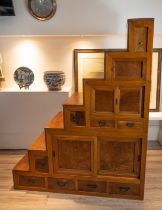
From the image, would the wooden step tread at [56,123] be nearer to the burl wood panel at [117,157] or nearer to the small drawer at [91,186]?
the burl wood panel at [117,157]

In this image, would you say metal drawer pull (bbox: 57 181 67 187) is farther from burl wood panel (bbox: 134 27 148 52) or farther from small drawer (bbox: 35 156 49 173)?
burl wood panel (bbox: 134 27 148 52)

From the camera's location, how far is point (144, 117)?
2203mm

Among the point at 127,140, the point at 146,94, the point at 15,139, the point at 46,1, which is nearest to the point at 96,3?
the point at 46,1

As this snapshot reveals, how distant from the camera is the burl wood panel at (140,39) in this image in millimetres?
2016

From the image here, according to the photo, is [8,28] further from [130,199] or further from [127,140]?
[130,199]

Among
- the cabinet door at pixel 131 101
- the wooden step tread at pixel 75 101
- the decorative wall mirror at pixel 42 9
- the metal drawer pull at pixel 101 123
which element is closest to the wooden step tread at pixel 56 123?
the wooden step tread at pixel 75 101

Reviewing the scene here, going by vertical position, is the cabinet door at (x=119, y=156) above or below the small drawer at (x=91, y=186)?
above

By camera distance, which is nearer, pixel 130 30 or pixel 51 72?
pixel 130 30

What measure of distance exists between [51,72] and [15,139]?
1.22 meters

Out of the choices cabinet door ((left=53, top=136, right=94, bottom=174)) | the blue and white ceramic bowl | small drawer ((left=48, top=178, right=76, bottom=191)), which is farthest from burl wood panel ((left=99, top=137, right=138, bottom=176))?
the blue and white ceramic bowl

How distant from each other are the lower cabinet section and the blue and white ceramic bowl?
1.34 m

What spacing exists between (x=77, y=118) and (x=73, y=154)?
0.42 m

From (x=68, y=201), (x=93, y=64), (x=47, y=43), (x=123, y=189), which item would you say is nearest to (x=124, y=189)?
(x=123, y=189)

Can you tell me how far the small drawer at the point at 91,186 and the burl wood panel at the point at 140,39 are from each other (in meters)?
1.45
